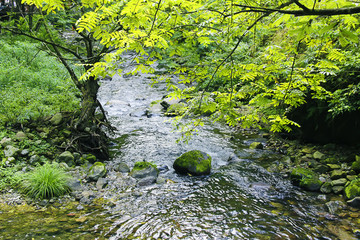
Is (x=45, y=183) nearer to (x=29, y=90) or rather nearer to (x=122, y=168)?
(x=122, y=168)

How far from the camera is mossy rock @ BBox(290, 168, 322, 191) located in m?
5.37

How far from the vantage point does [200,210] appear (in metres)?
4.64

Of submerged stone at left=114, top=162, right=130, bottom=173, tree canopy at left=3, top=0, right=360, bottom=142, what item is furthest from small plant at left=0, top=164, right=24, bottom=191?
tree canopy at left=3, top=0, right=360, bottom=142

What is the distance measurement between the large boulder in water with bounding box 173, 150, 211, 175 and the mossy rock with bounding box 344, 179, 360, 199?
309cm

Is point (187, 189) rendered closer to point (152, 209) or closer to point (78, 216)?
point (152, 209)

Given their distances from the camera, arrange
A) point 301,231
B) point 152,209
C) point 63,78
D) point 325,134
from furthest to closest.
A: point 63,78 → point 325,134 → point 152,209 → point 301,231

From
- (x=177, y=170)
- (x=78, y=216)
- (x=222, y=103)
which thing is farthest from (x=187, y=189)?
(x=222, y=103)

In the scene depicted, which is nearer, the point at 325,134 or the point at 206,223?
the point at 206,223

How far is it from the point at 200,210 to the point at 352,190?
3137mm

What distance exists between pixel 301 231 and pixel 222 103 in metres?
2.63

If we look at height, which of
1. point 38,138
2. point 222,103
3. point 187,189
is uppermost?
point 222,103

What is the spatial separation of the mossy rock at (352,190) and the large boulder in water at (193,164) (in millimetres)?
3094

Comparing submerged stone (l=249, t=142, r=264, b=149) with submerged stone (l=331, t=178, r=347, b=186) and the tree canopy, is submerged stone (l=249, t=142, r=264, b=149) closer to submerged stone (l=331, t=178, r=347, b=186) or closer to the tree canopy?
submerged stone (l=331, t=178, r=347, b=186)

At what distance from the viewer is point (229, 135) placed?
9.55 metres
